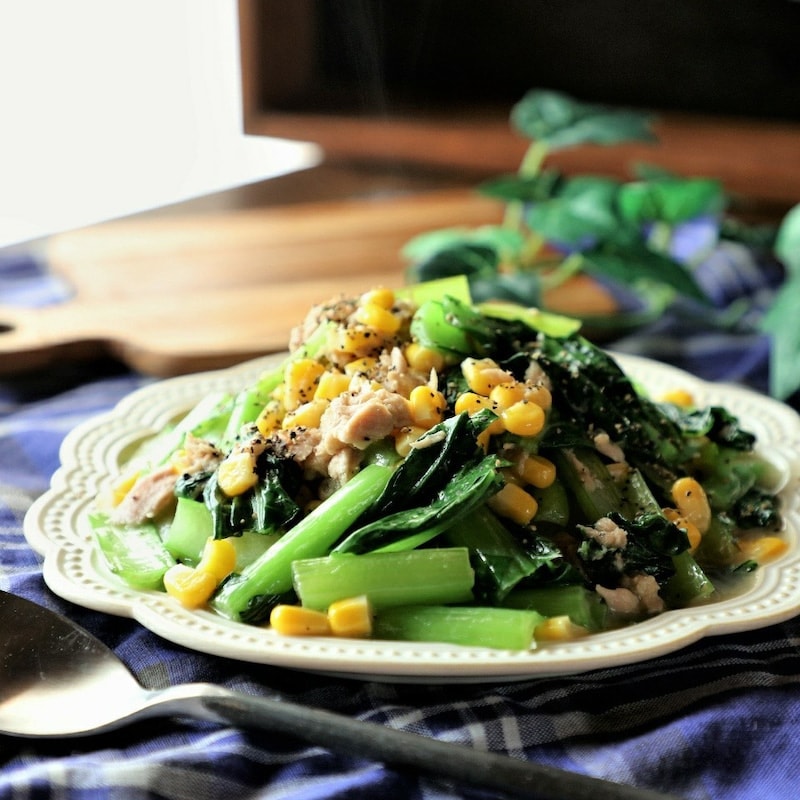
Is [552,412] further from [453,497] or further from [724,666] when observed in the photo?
[724,666]

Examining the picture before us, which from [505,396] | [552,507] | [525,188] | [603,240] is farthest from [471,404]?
[525,188]

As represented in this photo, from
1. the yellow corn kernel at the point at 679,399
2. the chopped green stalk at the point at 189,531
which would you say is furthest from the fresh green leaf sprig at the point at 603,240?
the chopped green stalk at the point at 189,531

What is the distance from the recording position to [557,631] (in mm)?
2682

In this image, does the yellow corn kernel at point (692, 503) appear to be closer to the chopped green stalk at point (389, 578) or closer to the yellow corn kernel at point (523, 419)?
the yellow corn kernel at point (523, 419)

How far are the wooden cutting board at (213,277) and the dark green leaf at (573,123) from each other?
822 millimetres

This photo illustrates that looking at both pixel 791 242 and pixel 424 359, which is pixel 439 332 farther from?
pixel 791 242

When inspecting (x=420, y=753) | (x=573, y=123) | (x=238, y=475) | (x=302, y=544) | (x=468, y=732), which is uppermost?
(x=573, y=123)

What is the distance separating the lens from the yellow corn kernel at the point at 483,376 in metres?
3.14

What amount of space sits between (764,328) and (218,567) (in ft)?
9.17

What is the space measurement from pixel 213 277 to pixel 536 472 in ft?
10.9

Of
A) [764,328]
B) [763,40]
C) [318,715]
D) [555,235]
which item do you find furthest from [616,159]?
[318,715]

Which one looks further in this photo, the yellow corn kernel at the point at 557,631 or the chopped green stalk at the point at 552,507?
the chopped green stalk at the point at 552,507

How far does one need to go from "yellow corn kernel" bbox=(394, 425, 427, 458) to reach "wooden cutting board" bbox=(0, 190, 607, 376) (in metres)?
1.91

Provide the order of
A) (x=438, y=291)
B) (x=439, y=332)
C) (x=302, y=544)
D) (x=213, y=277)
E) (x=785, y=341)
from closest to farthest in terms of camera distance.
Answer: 1. (x=302, y=544)
2. (x=439, y=332)
3. (x=438, y=291)
4. (x=785, y=341)
5. (x=213, y=277)
